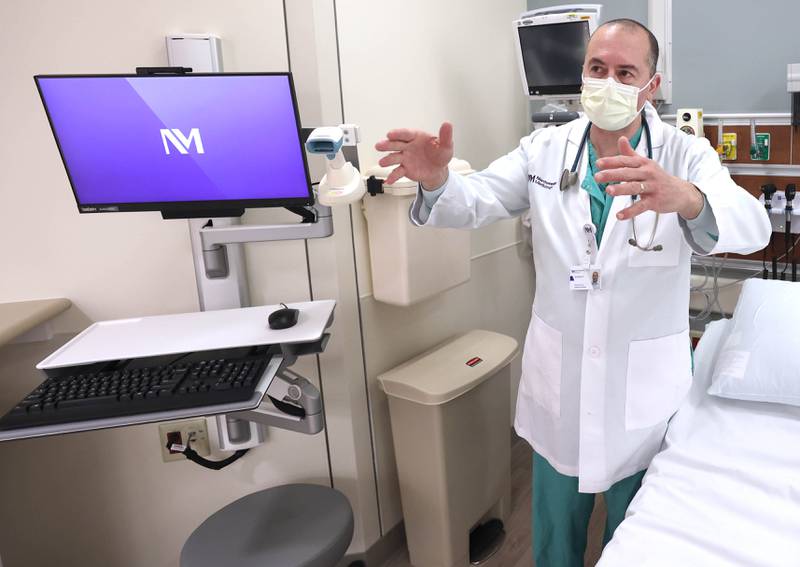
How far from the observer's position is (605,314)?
1430 millimetres

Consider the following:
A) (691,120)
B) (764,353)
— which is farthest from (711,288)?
(764,353)

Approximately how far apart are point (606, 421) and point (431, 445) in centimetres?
60

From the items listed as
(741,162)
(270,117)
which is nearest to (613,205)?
(270,117)

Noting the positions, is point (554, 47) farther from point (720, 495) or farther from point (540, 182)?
point (720, 495)

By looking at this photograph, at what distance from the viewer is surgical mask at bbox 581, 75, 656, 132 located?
1369 millimetres

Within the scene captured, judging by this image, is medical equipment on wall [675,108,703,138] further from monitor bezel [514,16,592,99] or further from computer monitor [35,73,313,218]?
computer monitor [35,73,313,218]

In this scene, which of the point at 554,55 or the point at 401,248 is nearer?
the point at 401,248

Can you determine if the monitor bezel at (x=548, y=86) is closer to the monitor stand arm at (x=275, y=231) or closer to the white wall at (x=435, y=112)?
the white wall at (x=435, y=112)

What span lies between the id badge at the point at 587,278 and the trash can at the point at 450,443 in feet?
1.92

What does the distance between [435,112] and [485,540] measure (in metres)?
1.44

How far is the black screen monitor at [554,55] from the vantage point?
221cm

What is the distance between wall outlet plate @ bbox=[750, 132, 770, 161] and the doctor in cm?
98

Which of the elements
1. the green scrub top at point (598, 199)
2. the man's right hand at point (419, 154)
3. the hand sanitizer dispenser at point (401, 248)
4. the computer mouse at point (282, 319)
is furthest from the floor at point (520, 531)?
the man's right hand at point (419, 154)

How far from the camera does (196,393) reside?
1311 mm
